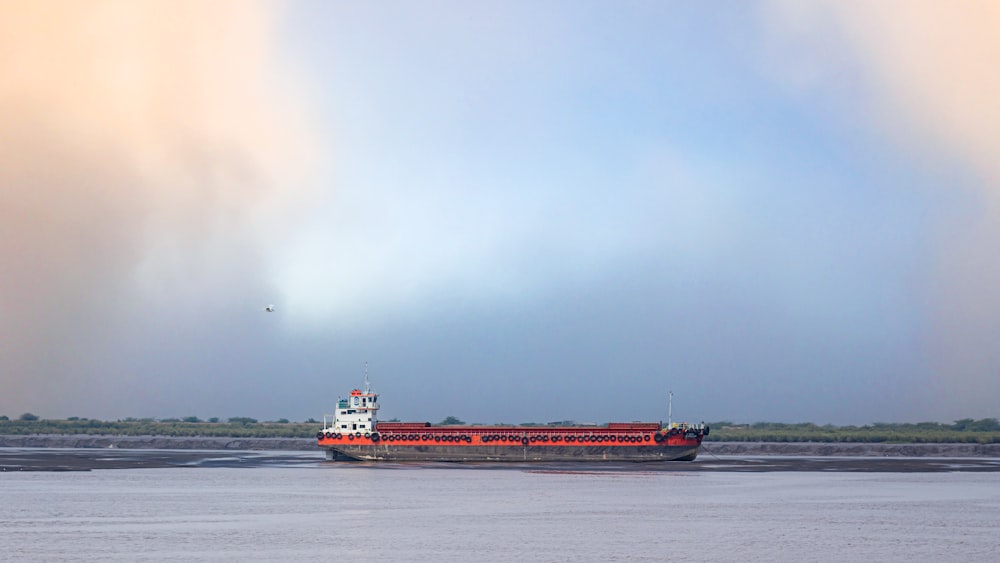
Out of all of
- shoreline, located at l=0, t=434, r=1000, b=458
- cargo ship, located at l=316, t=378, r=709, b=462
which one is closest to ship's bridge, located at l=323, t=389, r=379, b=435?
cargo ship, located at l=316, t=378, r=709, b=462

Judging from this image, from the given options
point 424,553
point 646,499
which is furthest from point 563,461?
point 424,553

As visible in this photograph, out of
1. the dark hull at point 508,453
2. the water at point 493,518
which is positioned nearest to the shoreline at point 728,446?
the dark hull at point 508,453

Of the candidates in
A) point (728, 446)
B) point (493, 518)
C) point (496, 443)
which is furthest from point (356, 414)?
point (728, 446)

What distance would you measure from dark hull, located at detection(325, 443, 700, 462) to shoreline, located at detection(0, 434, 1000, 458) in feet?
113

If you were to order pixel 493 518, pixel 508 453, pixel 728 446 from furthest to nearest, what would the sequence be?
1. pixel 728 446
2. pixel 508 453
3. pixel 493 518

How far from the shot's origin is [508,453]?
103m

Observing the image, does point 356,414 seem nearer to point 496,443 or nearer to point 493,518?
point 496,443

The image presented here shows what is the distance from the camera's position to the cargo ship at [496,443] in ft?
329

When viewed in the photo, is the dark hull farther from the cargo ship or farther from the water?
the water

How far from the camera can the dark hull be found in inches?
3954

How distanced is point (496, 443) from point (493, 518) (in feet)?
172

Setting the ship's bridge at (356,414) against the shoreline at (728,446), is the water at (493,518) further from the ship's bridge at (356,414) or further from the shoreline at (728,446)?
the shoreline at (728,446)

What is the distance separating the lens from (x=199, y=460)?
110 meters

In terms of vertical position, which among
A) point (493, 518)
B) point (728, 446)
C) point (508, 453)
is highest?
point (728, 446)
